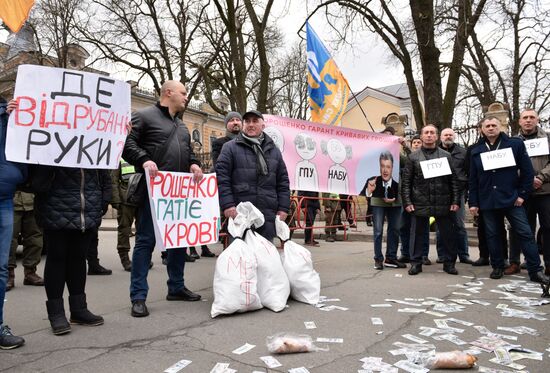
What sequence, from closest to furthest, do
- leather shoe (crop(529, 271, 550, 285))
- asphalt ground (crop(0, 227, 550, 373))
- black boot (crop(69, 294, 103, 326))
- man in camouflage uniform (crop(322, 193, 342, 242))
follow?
asphalt ground (crop(0, 227, 550, 373)) < black boot (crop(69, 294, 103, 326)) < leather shoe (crop(529, 271, 550, 285)) < man in camouflage uniform (crop(322, 193, 342, 242))

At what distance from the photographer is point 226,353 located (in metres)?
3.06

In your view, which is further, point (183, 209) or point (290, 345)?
point (183, 209)

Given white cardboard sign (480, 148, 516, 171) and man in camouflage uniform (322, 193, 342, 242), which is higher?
white cardboard sign (480, 148, 516, 171)

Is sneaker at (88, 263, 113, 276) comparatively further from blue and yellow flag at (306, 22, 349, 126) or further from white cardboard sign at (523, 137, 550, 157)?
white cardboard sign at (523, 137, 550, 157)

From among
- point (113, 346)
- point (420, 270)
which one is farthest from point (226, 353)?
point (420, 270)

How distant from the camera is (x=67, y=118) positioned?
11.7 ft

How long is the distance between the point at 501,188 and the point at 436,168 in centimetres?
84

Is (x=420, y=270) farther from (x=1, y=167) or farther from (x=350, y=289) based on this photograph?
(x=1, y=167)

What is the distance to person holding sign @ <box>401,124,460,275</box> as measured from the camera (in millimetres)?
6008

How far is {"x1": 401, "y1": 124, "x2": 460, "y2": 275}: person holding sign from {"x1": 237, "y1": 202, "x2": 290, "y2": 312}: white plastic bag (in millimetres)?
2424

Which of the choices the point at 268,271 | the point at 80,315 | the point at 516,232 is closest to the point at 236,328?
the point at 268,271

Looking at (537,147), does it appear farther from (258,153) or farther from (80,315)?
(80,315)

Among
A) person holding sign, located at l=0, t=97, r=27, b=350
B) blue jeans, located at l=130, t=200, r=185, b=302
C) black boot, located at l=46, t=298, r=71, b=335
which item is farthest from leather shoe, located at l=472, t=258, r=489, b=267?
person holding sign, located at l=0, t=97, r=27, b=350

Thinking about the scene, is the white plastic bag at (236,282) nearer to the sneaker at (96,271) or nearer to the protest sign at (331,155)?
the sneaker at (96,271)
